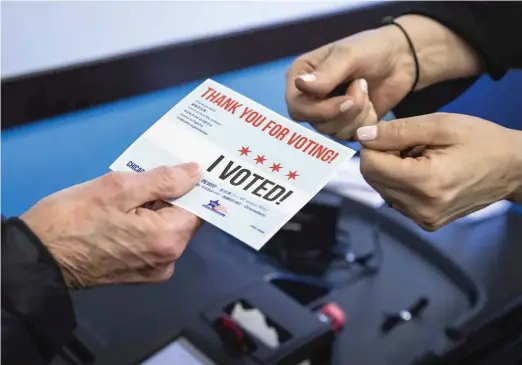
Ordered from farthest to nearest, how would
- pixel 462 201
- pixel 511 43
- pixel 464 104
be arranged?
pixel 464 104
pixel 511 43
pixel 462 201

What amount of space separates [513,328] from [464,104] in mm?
417

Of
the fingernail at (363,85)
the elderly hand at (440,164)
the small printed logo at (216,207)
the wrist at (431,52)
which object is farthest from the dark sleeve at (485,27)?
the small printed logo at (216,207)

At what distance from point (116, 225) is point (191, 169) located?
0.10 m

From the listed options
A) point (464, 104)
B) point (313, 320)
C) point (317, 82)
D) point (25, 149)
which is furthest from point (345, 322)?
point (25, 149)

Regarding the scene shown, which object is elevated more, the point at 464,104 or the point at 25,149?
the point at 464,104

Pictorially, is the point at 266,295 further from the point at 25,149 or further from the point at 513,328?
the point at 25,149

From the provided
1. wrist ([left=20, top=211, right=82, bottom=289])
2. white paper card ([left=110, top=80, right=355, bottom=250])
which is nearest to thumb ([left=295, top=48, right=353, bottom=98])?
white paper card ([left=110, top=80, right=355, bottom=250])

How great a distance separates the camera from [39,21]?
67.3 inches

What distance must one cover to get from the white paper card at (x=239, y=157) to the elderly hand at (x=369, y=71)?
0.14m

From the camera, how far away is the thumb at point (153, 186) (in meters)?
0.75

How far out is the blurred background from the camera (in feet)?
3.08

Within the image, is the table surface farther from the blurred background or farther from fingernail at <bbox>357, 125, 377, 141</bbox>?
fingernail at <bbox>357, 125, 377, 141</bbox>

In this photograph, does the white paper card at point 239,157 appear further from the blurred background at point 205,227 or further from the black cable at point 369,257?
the black cable at point 369,257

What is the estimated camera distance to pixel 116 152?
3.25 feet
